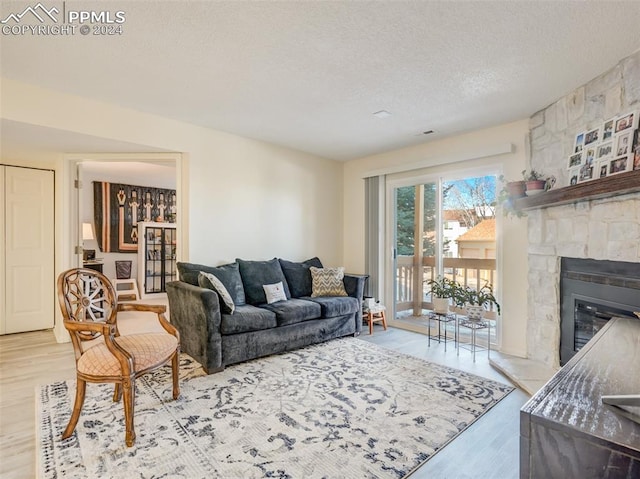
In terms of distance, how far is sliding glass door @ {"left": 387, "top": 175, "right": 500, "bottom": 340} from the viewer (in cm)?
387

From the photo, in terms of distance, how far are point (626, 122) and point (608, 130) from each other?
14cm

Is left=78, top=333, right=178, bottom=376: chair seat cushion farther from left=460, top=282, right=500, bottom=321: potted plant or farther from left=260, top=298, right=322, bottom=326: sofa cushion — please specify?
left=460, top=282, right=500, bottom=321: potted plant

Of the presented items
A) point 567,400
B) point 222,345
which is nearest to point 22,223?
point 222,345

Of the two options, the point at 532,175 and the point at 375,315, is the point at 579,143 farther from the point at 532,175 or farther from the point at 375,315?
the point at 375,315

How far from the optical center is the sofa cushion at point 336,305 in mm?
3762

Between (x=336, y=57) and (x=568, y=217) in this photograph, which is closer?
(x=336, y=57)

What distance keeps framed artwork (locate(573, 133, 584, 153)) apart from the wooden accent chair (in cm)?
347

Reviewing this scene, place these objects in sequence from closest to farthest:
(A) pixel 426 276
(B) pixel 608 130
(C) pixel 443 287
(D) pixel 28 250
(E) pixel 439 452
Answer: (E) pixel 439 452 → (B) pixel 608 130 → (C) pixel 443 287 → (D) pixel 28 250 → (A) pixel 426 276

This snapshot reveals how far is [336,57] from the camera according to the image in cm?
227

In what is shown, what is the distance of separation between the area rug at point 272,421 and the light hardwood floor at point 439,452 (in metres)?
0.07

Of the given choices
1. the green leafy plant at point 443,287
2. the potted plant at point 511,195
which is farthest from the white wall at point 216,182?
the potted plant at point 511,195

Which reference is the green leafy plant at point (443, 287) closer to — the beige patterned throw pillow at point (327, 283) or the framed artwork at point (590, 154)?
the beige patterned throw pillow at point (327, 283)

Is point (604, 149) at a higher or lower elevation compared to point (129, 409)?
higher

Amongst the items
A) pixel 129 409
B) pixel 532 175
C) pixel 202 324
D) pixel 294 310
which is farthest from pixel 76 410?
pixel 532 175
